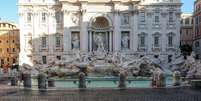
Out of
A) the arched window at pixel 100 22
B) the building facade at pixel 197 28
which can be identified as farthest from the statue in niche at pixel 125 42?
the building facade at pixel 197 28

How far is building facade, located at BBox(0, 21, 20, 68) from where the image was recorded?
79562 mm

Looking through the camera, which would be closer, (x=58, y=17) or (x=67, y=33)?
(x=67, y=33)

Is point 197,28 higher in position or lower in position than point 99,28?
higher

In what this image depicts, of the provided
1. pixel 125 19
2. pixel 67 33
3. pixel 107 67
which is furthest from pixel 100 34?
pixel 107 67

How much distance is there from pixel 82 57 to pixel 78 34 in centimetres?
668

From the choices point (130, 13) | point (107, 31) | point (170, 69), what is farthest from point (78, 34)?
point (170, 69)

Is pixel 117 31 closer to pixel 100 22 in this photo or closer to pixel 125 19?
pixel 125 19

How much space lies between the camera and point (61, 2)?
50500 millimetres

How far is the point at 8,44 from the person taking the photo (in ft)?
264

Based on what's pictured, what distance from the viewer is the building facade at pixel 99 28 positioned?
50.7 metres

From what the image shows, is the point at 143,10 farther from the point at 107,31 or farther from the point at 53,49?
the point at 53,49

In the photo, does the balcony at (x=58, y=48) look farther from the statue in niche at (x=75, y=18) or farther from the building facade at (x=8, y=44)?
the building facade at (x=8, y=44)

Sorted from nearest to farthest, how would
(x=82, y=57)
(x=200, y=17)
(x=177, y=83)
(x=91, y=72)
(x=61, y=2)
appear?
(x=177, y=83) → (x=91, y=72) → (x=82, y=57) → (x=61, y=2) → (x=200, y=17)

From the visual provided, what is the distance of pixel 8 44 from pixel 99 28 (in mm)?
34517
